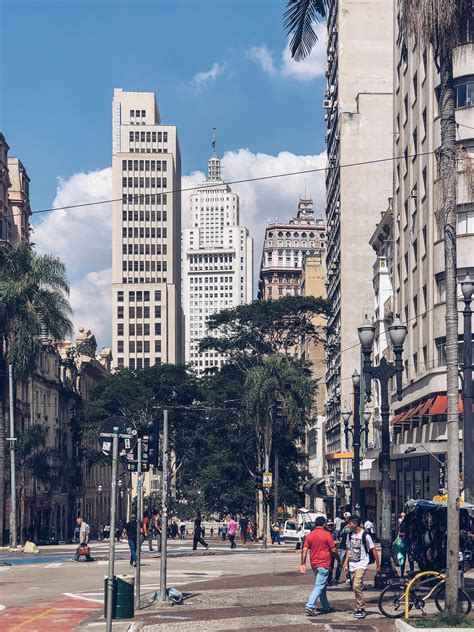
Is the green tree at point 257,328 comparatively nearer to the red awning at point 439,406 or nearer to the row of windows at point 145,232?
the red awning at point 439,406

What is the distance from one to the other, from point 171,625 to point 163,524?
4049 mm

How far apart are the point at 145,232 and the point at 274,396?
344 ft

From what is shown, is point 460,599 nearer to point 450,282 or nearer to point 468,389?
point 450,282

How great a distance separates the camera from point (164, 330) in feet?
552

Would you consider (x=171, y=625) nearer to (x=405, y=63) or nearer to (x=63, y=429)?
(x=405, y=63)

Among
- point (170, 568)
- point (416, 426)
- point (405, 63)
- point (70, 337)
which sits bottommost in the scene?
point (170, 568)

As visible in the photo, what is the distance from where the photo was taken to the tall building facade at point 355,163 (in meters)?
85.7

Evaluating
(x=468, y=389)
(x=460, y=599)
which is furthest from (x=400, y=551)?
(x=460, y=599)

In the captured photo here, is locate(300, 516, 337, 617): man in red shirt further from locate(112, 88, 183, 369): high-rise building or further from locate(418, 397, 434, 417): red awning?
locate(112, 88, 183, 369): high-rise building

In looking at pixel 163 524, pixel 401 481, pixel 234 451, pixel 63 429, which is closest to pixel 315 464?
pixel 63 429

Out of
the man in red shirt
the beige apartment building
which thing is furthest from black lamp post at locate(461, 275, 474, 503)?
the man in red shirt

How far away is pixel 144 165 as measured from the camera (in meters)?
173

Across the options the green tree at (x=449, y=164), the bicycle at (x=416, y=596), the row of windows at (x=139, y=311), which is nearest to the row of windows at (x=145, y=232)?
the row of windows at (x=139, y=311)

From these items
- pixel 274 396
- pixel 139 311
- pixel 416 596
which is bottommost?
pixel 416 596
